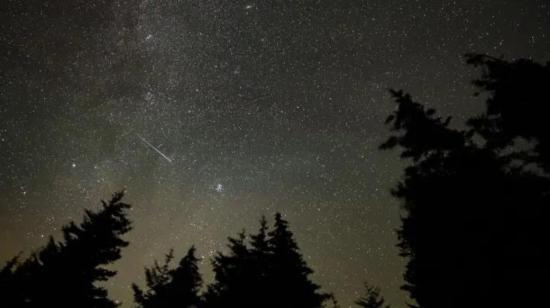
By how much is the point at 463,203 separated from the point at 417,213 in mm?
1445

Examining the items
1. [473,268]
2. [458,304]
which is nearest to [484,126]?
[473,268]

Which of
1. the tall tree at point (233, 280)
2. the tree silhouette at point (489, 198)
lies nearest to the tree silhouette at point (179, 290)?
the tall tree at point (233, 280)

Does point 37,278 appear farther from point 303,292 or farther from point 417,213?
point 417,213

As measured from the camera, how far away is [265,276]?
13.5 m

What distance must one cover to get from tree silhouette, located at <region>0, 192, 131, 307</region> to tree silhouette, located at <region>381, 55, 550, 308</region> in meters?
12.1

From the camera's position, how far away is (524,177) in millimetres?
7805

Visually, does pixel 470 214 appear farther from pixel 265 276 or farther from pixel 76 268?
pixel 76 268

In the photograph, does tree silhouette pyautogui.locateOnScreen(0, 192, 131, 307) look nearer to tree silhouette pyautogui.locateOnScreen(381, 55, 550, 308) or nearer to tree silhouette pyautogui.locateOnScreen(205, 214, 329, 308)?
tree silhouette pyautogui.locateOnScreen(205, 214, 329, 308)

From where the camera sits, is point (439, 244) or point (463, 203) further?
point (439, 244)

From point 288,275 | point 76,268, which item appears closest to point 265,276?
point 288,275

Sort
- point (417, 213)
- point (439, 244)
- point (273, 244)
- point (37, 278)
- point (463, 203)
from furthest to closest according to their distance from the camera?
1. point (273, 244)
2. point (37, 278)
3. point (417, 213)
4. point (439, 244)
5. point (463, 203)

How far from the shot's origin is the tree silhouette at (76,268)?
12758 millimetres

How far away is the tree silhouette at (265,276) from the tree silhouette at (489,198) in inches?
214

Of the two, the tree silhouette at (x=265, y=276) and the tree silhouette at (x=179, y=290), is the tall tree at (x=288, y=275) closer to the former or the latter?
the tree silhouette at (x=265, y=276)
